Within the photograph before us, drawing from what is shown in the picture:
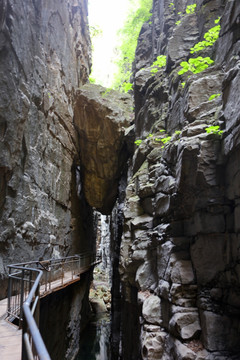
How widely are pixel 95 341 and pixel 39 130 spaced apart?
1440cm

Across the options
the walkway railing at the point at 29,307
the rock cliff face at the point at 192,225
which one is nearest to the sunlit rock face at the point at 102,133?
the rock cliff face at the point at 192,225

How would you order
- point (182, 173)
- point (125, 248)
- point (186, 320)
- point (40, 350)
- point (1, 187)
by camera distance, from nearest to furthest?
point (40, 350) < point (186, 320) < point (182, 173) < point (1, 187) < point (125, 248)

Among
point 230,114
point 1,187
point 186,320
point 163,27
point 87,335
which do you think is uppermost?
point 163,27

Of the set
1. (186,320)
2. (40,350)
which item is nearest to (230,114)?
(186,320)

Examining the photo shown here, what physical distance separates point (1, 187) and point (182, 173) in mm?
4734

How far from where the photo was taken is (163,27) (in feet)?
41.2

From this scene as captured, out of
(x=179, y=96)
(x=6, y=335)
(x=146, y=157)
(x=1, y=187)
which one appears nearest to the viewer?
(x=6, y=335)

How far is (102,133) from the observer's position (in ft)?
47.9

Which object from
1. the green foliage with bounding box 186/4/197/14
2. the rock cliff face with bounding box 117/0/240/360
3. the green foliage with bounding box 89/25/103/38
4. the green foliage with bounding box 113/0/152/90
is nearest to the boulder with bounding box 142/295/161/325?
the rock cliff face with bounding box 117/0/240/360

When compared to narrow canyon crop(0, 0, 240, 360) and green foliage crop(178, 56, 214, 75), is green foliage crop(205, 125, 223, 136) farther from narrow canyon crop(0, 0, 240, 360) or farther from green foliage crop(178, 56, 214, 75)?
green foliage crop(178, 56, 214, 75)

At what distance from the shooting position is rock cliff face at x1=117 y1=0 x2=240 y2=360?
5.05 meters

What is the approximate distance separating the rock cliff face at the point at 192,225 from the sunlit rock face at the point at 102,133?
201 inches

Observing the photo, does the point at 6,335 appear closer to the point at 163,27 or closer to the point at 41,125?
the point at 41,125

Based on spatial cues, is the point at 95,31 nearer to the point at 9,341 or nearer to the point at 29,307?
the point at 9,341
